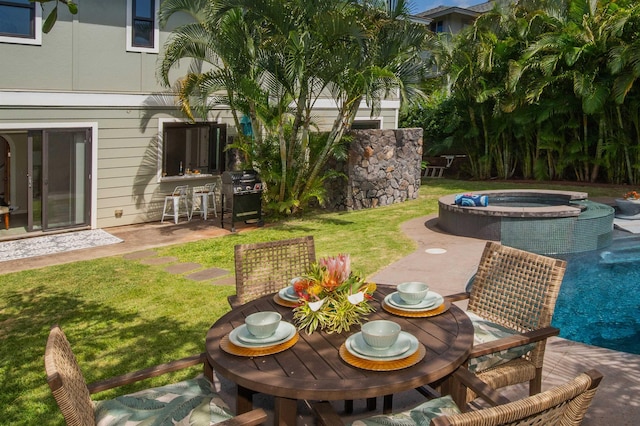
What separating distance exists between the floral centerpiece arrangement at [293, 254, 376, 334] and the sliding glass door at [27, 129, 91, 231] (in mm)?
9293

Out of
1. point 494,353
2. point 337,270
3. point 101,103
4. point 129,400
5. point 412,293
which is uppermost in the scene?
point 101,103

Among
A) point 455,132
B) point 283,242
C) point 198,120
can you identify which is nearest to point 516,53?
point 455,132

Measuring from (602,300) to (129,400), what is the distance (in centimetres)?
647

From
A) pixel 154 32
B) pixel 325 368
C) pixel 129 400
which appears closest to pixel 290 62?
pixel 154 32

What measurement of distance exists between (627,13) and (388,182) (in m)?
7.49

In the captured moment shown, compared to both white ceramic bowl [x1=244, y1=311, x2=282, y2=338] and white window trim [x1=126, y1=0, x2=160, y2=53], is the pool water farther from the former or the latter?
white window trim [x1=126, y1=0, x2=160, y2=53]

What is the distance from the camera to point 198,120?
43.4 feet

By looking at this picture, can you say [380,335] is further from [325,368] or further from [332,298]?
[332,298]

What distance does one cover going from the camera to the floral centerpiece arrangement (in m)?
3.40

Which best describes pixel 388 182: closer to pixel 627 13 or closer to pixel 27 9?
pixel 627 13

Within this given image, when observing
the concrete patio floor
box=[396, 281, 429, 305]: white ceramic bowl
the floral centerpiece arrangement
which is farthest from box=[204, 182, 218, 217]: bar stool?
the floral centerpiece arrangement

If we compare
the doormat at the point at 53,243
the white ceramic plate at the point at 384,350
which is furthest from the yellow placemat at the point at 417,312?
the doormat at the point at 53,243

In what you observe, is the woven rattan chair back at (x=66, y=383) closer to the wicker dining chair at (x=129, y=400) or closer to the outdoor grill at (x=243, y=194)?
the wicker dining chair at (x=129, y=400)

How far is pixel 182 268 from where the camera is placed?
28.1 ft
